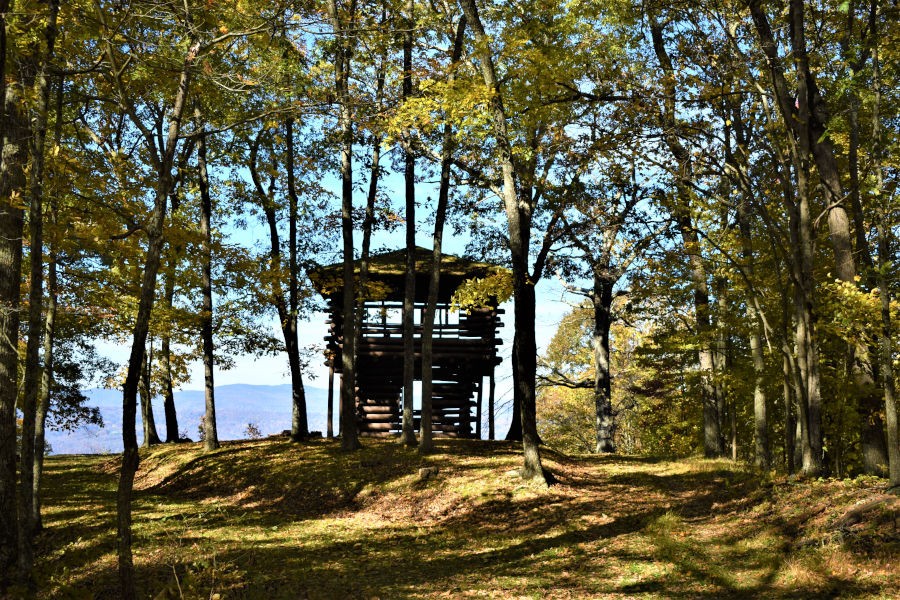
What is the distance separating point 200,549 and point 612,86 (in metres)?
11.7

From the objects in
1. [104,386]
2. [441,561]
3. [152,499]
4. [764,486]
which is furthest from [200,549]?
[104,386]

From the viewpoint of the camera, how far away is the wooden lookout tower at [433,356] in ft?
79.0

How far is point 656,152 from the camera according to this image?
1471 centimetres

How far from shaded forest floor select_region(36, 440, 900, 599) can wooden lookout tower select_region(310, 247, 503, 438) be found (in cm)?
570

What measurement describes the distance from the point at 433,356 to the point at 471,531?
12.0 metres

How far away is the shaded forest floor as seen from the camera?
8.74 meters

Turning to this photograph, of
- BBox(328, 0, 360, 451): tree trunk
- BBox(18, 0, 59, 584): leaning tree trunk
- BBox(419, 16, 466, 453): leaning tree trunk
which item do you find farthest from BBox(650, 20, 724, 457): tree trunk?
BBox(18, 0, 59, 584): leaning tree trunk

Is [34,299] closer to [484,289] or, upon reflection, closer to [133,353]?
[133,353]

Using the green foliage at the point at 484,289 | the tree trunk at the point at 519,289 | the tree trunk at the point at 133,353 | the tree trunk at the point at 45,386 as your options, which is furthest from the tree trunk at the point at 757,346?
the tree trunk at the point at 45,386

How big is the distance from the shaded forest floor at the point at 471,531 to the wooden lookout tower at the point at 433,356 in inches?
224

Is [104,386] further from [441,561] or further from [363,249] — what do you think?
[441,561]

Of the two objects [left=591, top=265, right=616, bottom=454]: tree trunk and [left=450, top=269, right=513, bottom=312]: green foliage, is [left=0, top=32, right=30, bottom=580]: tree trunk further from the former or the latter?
[left=591, top=265, right=616, bottom=454]: tree trunk

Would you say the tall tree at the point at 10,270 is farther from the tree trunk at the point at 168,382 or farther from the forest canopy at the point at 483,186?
the tree trunk at the point at 168,382

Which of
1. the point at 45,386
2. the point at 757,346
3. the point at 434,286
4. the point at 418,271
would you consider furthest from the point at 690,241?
the point at 45,386
